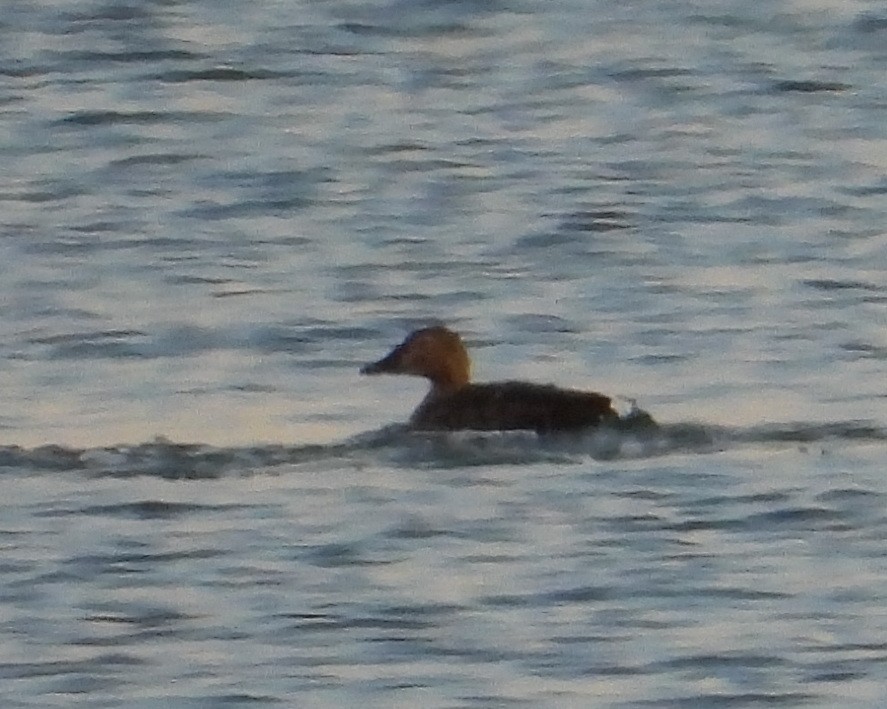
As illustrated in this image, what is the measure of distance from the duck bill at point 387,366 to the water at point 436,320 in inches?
5.7

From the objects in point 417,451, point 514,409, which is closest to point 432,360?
point 514,409

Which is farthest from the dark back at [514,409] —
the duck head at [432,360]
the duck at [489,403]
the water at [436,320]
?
the duck head at [432,360]

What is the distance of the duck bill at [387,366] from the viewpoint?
15.1m

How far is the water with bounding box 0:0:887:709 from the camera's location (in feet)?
33.5

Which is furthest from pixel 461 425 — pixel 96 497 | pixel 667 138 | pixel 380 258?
pixel 667 138

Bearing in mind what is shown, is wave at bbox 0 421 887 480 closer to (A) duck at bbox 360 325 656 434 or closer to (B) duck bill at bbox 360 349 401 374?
(A) duck at bbox 360 325 656 434

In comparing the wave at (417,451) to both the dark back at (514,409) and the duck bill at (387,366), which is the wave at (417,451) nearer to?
the dark back at (514,409)

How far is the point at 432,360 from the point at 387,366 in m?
0.19

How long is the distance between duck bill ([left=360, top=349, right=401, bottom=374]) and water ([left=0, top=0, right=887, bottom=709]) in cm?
15

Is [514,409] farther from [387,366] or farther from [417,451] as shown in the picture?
[387,366]

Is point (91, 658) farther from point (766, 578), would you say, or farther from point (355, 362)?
point (355, 362)

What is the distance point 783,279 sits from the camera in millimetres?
17578

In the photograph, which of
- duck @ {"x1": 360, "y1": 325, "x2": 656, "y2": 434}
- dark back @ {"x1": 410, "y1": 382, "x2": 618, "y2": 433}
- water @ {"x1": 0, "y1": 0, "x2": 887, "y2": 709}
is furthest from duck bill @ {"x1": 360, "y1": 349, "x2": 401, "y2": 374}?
dark back @ {"x1": 410, "y1": 382, "x2": 618, "y2": 433}

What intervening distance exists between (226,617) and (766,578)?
1693mm
